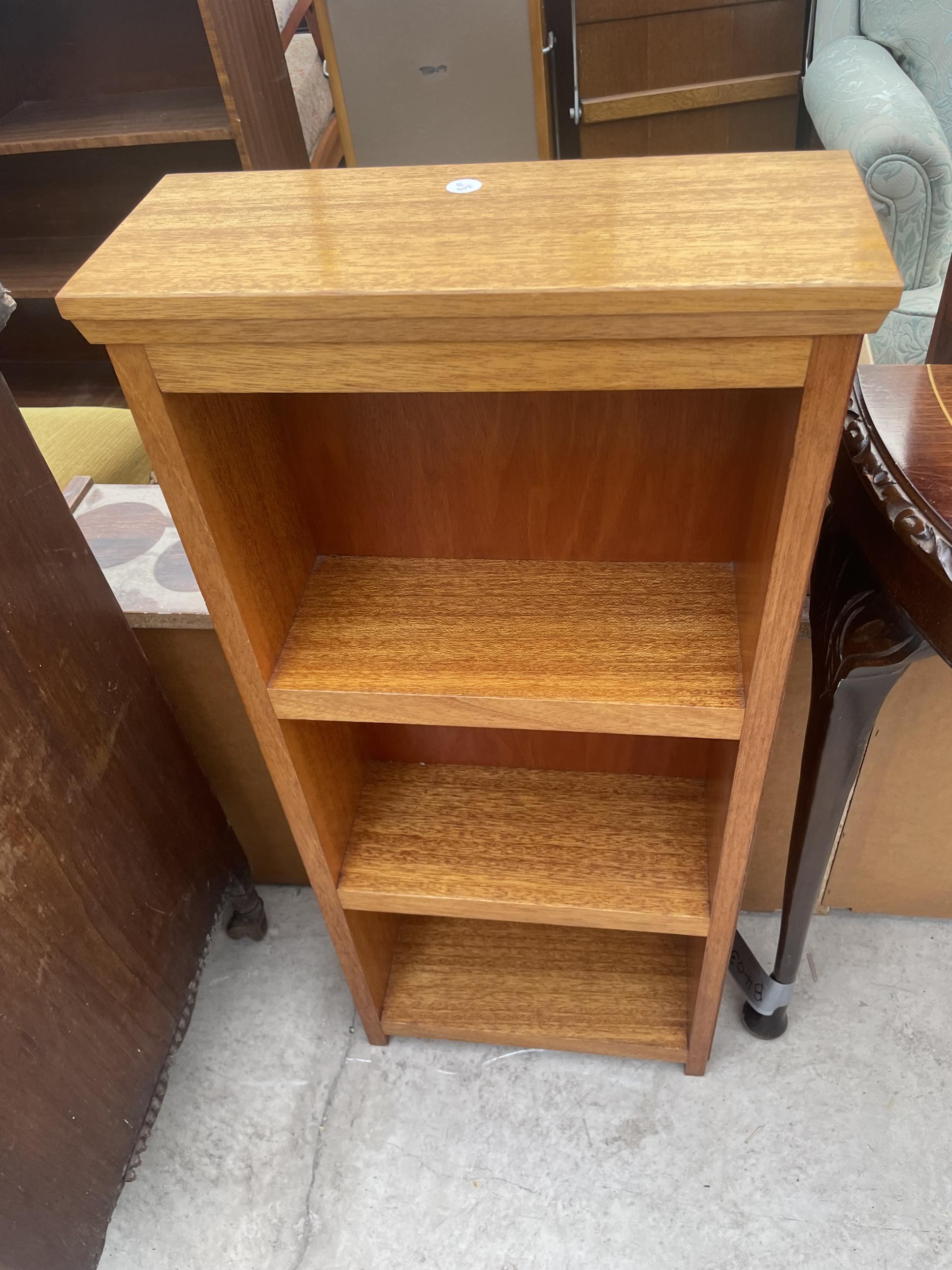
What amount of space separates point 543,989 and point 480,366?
3.07ft

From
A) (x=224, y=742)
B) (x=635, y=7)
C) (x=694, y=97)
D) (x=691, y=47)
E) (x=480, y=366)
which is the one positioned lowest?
(x=224, y=742)

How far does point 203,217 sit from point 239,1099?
111 cm

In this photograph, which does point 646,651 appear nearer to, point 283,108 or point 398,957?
point 398,957

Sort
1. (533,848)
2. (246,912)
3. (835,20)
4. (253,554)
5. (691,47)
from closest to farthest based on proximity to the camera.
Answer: (253,554)
(533,848)
(246,912)
(835,20)
(691,47)

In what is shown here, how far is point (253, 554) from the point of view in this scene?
0.81 meters

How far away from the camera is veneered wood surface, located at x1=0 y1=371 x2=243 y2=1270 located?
2.87ft

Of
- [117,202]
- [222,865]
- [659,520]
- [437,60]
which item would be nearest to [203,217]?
[659,520]

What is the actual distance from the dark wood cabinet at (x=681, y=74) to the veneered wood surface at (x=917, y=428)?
2.03 meters

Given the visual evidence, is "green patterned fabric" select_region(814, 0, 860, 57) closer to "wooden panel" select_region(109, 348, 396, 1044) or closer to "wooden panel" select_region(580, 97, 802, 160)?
"wooden panel" select_region(580, 97, 802, 160)

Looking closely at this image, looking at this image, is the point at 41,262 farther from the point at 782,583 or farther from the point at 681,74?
the point at 782,583

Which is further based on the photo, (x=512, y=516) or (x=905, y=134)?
(x=905, y=134)

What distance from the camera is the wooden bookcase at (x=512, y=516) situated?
1.90 ft

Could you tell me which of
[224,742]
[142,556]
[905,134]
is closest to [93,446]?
[142,556]

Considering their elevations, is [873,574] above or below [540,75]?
above
